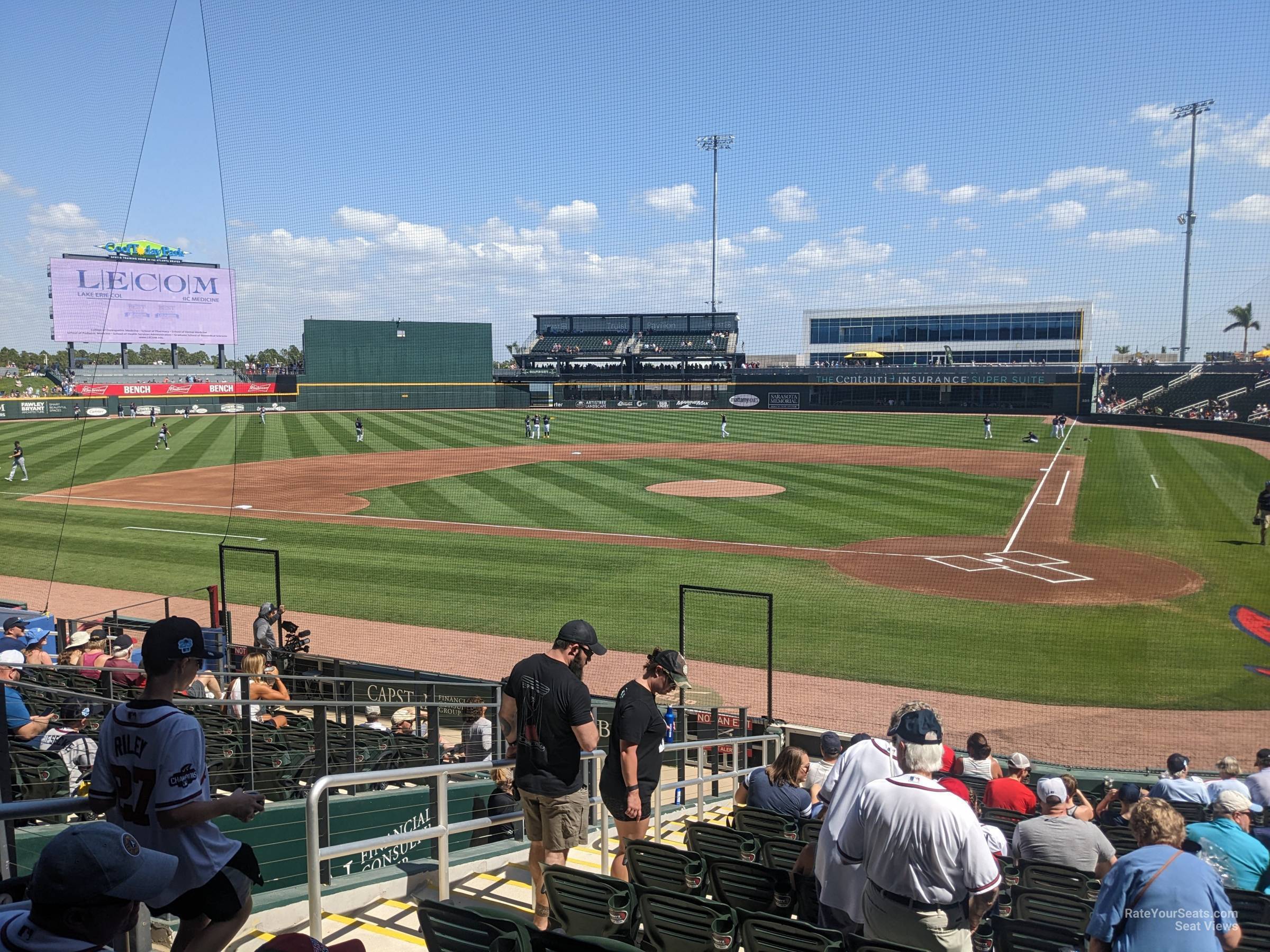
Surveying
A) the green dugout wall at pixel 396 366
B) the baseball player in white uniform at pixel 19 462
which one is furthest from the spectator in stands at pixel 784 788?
the green dugout wall at pixel 396 366

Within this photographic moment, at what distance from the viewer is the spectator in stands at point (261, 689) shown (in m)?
8.17

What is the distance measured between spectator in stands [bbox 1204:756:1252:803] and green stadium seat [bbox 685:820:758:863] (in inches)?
152

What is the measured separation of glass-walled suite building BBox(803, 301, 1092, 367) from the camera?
6438 centimetres

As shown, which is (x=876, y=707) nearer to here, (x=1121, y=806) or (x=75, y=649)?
(x=1121, y=806)

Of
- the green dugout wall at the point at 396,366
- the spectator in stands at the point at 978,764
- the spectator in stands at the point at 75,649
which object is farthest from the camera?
the green dugout wall at the point at 396,366

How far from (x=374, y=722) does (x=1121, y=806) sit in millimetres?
6608

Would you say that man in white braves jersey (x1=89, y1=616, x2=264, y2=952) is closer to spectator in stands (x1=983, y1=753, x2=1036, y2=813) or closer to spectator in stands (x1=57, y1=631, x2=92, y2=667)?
spectator in stands (x1=983, y1=753, x2=1036, y2=813)

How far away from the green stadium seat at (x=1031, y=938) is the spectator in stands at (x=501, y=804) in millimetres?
3907

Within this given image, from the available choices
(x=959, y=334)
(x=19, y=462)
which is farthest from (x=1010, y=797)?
(x=959, y=334)

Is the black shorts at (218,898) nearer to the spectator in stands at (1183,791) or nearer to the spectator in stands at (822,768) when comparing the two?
the spectator in stands at (822,768)

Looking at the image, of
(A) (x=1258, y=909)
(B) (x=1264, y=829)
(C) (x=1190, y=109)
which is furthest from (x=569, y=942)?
(C) (x=1190, y=109)

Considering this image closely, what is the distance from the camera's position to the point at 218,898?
269cm

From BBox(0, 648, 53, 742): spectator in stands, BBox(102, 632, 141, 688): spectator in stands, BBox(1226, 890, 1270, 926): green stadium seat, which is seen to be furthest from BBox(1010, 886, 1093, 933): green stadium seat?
BBox(102, 632, 141, 688): spectator in stands

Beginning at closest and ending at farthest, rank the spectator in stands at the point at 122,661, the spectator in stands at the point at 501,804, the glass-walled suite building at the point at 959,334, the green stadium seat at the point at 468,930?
the green stadium seat at the point at 468,930
the spectator in stands at the point at 501,804
the spectator in stands at the point at 122,661
the glass-walled suite building at the point at 959,334
